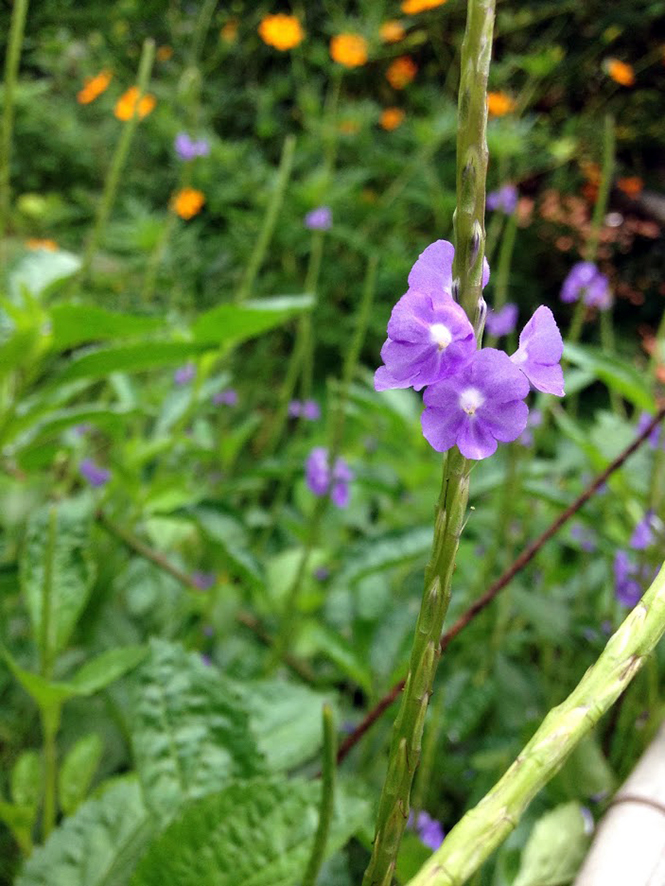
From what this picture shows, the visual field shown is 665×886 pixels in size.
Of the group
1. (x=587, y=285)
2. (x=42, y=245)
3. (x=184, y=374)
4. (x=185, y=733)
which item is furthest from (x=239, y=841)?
(x=42, y=245)

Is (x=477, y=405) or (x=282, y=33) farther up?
(x=477, y=405)

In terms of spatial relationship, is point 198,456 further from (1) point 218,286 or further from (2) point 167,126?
(2) point 167,126

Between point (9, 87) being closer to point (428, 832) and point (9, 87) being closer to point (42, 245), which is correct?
point (428, 832)

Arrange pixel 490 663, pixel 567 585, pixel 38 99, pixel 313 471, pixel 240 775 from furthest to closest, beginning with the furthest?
pixel 38 99 → pixel 567 585 → pixel 313 471 → pixel 490 663 → pixel 240 775

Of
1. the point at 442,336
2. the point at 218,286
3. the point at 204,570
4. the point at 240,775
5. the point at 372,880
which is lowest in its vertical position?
the point at 218,286

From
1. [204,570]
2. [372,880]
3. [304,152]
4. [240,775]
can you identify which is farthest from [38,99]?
[372,880]

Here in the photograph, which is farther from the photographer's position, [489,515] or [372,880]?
[489,515]

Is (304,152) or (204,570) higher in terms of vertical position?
(304,152)
